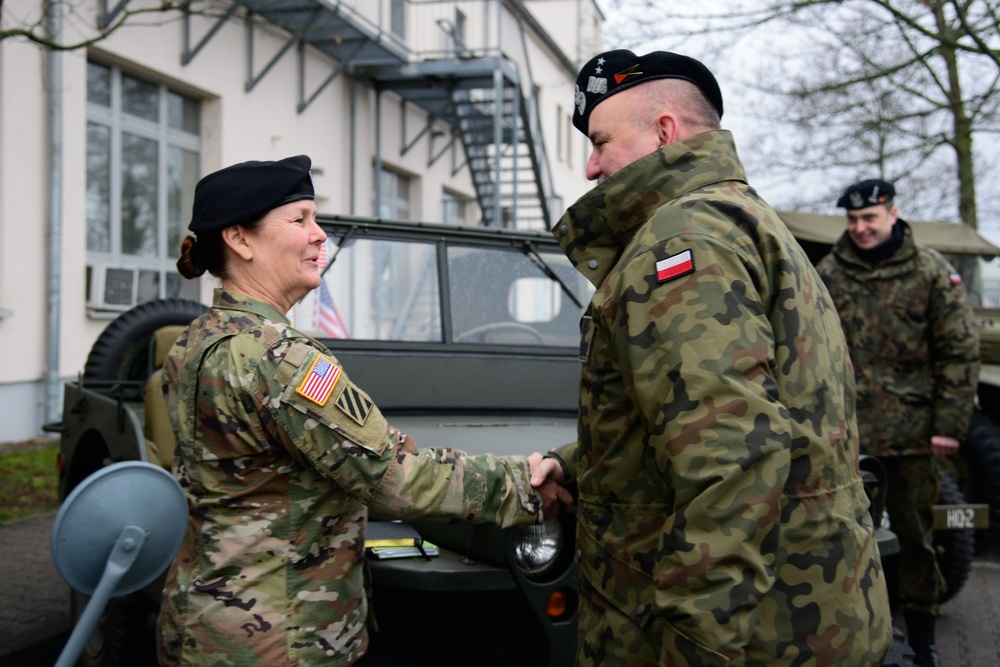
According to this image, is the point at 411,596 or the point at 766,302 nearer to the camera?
the point at 766,302

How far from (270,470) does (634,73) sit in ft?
3.18

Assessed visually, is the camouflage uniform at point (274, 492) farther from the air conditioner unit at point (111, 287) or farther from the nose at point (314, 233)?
the air conditioner unit at point (111, 287)

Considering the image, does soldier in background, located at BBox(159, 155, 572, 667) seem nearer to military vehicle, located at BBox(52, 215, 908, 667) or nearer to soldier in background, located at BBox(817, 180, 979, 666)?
military vehicle, located at BBox(52, 215, 908, 667)

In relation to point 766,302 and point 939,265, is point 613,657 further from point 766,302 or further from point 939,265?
point 939,265

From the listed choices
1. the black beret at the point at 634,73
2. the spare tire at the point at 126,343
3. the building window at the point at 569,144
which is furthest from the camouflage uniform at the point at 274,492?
the building window at the point at 569,144

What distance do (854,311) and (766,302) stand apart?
263 cm

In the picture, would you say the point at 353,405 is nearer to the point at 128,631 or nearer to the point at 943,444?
the point at 128,631

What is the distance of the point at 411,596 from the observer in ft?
7.65

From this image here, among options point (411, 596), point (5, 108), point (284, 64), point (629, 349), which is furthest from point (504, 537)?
point (284, 64)

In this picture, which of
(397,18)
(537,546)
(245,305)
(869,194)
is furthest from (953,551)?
(397,18)

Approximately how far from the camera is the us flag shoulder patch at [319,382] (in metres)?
1.62

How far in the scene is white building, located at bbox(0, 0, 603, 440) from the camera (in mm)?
7121

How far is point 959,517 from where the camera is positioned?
3.81 m

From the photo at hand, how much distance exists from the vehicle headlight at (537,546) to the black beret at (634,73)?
3.28ft
